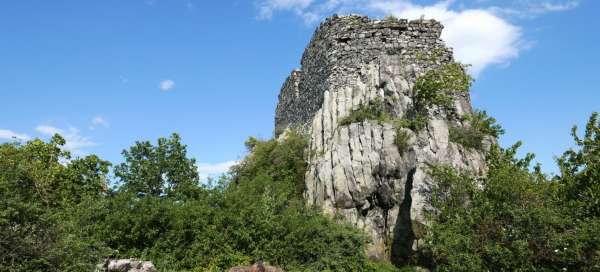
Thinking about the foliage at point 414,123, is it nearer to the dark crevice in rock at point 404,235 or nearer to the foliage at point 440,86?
the foliage at point 440,86

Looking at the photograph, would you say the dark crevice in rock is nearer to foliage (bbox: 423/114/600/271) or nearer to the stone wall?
foliage (bbox: 423/114/600/271)

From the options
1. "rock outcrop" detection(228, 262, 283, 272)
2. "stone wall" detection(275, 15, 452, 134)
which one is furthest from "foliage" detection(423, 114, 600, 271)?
"stone wall" detection(275, 15, 452, 134)

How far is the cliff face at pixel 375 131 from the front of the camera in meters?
14.9

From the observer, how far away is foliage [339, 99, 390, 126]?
1739 centimetres

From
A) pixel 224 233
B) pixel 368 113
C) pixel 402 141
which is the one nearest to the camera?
pixel 224 233

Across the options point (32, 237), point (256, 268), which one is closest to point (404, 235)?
point (256, 268)

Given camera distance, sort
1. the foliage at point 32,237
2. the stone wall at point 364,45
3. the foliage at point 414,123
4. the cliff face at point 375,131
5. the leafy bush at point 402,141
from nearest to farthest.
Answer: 1. the foliage at point 32,237
2. the cliff face at point 375,131
3. the leafy bush at point 402,141
4. the foliage at point 414,123
5. the stone wall at point 364,45

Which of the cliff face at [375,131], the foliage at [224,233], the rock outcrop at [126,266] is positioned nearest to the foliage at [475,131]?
the cliff face at [375,131]

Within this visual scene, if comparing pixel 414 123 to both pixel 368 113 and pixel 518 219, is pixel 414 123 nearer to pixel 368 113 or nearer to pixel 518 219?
pixel 368 113

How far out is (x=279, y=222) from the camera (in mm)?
14586

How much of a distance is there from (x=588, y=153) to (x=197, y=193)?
1190 cm

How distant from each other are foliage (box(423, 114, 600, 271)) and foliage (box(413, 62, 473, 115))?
153 inches

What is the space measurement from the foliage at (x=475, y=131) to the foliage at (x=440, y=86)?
1.03m

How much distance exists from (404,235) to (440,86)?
619 centimetres
